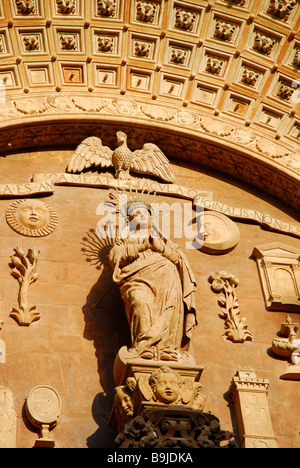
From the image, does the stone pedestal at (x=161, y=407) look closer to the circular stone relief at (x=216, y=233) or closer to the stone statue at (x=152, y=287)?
the stone statue at (x=152, y=287)

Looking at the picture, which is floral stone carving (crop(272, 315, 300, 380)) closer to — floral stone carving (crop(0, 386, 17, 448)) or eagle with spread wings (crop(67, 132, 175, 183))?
eagle with spread wings (crop(67, 132, 175, 183))

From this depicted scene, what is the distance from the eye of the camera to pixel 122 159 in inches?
528

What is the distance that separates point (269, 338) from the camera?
1167 centimetres

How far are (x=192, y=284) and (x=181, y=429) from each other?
2547mm

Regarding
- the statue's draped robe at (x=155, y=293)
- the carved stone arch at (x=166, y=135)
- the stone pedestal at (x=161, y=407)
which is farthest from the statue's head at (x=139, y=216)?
the carved stone arch at (x=166, y=135)

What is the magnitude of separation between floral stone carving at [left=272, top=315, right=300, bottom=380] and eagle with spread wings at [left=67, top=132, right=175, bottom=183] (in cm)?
354

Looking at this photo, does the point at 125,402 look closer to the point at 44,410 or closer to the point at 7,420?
the point at 44,410

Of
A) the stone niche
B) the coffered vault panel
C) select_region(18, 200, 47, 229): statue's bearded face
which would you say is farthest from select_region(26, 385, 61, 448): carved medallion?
the coffered vault panel

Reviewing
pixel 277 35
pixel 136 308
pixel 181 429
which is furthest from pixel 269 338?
pixel 277 35

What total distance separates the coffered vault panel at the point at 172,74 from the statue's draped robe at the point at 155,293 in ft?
11.1

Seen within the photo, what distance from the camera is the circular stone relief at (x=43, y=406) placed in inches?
384

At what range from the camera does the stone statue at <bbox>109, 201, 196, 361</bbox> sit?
33.2 feet

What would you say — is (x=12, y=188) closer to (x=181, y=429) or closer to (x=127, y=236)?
(x=127, y=236)

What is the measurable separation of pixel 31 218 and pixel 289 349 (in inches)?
170
